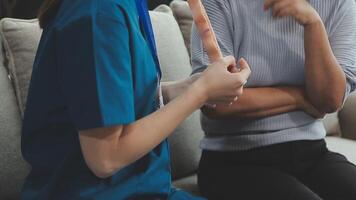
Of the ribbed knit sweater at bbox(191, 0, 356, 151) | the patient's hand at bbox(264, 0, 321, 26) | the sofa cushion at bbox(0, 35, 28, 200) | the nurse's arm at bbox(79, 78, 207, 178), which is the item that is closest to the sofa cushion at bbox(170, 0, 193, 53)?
the ribbed knit sweater at bbox(191, 0, 356, 151)

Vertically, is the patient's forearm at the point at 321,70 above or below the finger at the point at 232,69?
below

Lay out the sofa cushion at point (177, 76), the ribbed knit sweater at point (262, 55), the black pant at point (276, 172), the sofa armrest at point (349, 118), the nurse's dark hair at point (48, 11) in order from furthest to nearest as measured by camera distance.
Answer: the sofa armrest at point (349, 118) → the sofa cushion at point (177, 76) → the ribbed knit sweater at point (262, 55) → the black pant at point (276, 172) → the nurse's dark hair at point (48, 11)

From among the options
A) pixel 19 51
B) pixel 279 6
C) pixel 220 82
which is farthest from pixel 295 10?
pixel 19 51

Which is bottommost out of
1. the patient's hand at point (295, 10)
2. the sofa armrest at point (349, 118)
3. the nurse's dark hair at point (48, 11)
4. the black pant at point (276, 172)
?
the sofa armrest at point (349, 118)

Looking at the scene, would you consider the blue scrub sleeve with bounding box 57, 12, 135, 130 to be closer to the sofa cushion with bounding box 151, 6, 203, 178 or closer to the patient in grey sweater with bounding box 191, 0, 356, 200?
the patient in grey sweater with bounding box 191, 0, 356, 200

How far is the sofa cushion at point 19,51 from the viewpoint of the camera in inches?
52.2

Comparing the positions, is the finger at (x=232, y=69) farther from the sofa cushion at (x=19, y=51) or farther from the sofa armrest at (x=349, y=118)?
the sofa armrest at (x=349, y=118)

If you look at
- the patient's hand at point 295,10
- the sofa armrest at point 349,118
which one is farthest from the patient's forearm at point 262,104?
the sofa armrest at point 349,118

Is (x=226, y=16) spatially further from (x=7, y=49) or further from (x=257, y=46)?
(x=7, y=49)

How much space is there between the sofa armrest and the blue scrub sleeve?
1288mm

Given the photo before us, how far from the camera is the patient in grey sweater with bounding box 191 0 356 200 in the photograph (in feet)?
4.10

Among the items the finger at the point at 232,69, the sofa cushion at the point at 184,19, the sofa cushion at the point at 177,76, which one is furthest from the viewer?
the sofa cushion at the point at 184,19

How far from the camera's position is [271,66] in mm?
1298

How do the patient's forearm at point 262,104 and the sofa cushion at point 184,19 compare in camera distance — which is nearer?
the patient's forearm at point 262,104
